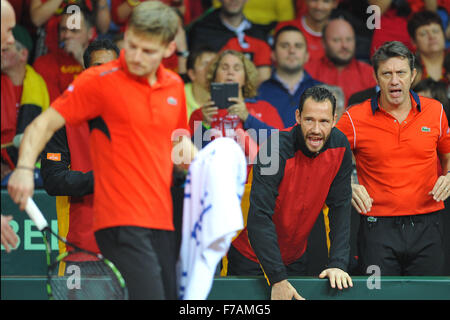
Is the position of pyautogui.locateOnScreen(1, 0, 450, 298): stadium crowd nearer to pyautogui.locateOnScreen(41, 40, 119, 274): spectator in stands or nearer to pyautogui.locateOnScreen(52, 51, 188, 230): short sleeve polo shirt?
pyautogui.locateOnScreen(41, 40, 119, 274): spectator in stands

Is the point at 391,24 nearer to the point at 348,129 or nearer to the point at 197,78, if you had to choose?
the point at 197,78

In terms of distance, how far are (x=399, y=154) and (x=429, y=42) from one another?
2.48m

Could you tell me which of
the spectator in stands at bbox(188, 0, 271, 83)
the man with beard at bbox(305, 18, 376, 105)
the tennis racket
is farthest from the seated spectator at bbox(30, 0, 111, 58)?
the tennis racket

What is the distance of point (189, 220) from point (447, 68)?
4.21 m

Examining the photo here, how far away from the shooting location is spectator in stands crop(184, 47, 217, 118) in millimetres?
5879

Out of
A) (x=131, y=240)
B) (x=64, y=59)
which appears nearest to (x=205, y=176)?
(x=131, y=240)

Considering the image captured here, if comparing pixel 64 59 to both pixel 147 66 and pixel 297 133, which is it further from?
pixel 147 66

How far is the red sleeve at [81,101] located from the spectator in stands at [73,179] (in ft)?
2.40

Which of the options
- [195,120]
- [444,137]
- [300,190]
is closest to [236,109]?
[195,120]

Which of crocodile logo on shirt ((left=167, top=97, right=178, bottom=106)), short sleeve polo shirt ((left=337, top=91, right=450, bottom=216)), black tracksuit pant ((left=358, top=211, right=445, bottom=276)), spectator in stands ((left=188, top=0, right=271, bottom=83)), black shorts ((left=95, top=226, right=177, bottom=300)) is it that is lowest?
black tracksuit pant ((left=358, top=211, right=445, bottom=276))

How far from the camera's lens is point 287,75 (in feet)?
20.7

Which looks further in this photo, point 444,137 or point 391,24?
point 391,24

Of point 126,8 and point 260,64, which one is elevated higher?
point 126,8

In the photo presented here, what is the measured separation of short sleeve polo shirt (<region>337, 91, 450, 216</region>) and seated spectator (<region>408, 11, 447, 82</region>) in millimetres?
2078
